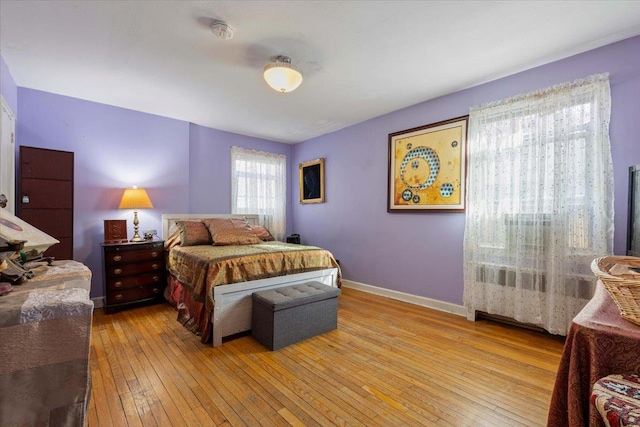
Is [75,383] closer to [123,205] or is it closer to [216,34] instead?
[216,34]

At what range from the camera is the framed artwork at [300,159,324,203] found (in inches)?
188

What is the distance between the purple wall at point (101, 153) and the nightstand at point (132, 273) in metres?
0.47

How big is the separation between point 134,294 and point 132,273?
0.25 metres

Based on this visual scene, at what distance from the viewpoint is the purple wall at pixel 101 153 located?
3090 millimetres

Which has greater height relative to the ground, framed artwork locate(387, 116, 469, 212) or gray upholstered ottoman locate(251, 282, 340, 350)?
framed artwork locate(387, 116, 469, 212)

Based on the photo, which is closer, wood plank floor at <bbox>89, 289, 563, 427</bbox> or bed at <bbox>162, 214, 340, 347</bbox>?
wood plank floor at <bbox>89, 289, 563, 427</bbox>

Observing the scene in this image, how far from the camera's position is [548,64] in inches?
98.3

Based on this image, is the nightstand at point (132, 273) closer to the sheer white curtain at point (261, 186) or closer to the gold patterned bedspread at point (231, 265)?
the gold patterned bedspread at point (231, 265)

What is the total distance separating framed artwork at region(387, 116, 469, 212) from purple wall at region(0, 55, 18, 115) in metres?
3.98

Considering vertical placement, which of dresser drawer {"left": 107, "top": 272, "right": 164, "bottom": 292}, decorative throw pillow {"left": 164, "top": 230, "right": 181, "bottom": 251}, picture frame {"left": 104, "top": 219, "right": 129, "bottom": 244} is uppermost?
picture frame {"left": 104, "top": 219, "right": 129, "bottom": 244}

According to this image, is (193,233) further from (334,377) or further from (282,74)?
(334,377)

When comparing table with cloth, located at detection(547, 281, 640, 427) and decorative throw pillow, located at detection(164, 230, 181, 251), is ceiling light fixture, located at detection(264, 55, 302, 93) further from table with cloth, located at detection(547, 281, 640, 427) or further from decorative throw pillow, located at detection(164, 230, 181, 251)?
table with cloth, located at detection(547, 281, 640, 427)

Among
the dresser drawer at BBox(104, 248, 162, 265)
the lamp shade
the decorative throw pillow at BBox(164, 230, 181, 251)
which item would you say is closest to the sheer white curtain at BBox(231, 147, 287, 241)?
the decorative throw pillow at BBox(164, 230, 181, 251)

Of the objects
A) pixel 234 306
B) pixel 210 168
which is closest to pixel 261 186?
pixel 210 168
